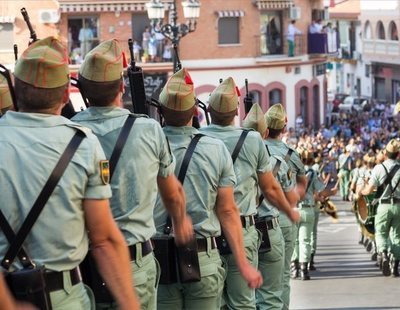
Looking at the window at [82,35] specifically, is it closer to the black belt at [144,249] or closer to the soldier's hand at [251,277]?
the soldier's hand at [251,277]

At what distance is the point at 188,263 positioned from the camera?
8.84m

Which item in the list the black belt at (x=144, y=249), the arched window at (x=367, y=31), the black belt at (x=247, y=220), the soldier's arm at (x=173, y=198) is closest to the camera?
the black belt at (x=144, y=249)

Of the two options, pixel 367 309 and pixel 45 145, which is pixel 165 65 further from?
pixel 45 145

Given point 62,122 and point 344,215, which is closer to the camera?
point 62,122

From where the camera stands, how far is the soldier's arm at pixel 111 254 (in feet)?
20.8

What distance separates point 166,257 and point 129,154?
1.46m

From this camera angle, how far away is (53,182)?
6.23 metres

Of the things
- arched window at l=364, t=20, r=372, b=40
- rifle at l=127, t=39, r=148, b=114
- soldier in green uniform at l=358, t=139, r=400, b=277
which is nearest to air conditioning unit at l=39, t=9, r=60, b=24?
soldier in green uniform at l=358, t=139, r=400, b=277

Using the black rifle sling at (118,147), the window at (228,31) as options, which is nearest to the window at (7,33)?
the window at (228,31)

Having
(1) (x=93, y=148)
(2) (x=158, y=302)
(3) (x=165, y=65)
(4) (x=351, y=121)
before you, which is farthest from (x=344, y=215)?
(1) (x=93, y=148)

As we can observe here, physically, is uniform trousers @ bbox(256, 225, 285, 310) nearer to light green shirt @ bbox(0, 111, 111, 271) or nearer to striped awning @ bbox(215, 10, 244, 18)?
light green shirt @ bbox(0, 111, 111, 271)

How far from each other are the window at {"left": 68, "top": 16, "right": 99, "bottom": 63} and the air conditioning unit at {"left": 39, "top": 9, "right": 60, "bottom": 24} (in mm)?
836

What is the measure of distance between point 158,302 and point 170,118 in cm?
116

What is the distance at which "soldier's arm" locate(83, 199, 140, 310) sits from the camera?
6.34m
